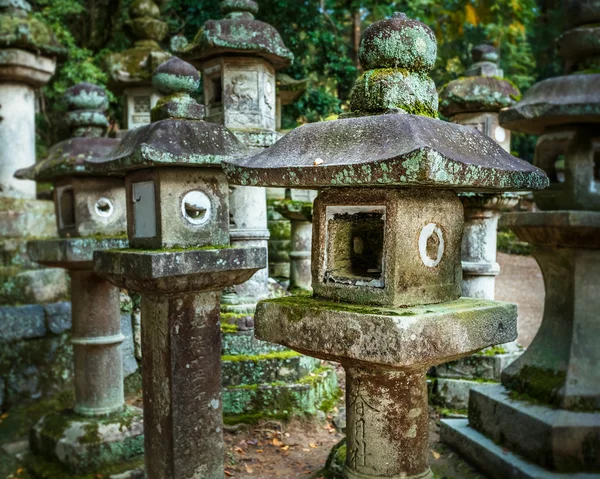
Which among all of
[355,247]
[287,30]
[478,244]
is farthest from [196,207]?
[287,30]

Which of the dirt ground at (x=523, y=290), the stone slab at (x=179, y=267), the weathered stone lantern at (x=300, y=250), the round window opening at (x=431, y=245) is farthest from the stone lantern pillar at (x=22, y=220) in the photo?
the dirt ground at (x=523, y=290)

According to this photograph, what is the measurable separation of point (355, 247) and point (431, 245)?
381 millimetres

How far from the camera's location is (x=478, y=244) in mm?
5613

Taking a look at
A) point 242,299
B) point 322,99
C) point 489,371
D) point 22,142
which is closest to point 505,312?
point 489,371

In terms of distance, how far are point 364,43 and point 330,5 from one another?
9.83m

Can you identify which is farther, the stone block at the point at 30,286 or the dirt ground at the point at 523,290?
the dirt ground at the point at 523,290

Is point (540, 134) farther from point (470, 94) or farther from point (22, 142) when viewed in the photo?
point (22, 142)

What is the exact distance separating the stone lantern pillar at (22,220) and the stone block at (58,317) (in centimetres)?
1

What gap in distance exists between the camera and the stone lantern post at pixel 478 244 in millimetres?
5523

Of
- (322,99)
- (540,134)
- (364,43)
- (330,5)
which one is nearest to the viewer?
(364,43)

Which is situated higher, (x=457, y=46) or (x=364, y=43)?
(x=457, y=46)

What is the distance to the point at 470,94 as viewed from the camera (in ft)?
18.2

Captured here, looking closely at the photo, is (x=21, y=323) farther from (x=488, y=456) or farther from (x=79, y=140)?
(x=488, y=456)

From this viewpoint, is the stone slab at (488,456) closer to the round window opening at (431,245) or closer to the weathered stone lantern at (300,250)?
the round window opening at (431,245)
